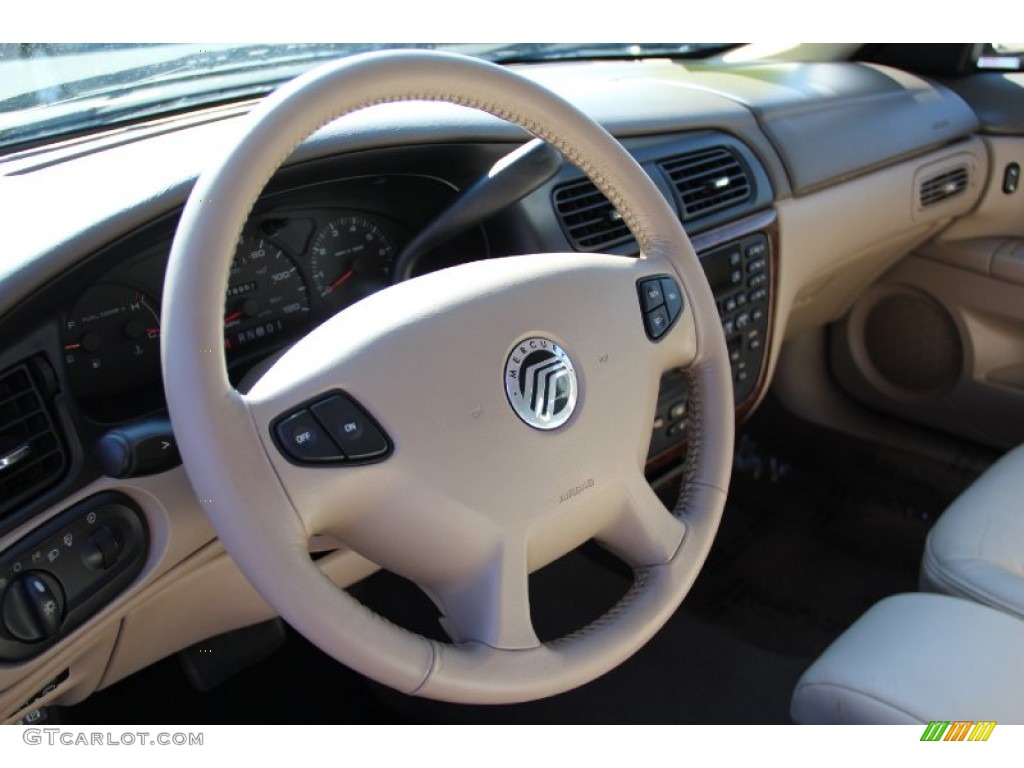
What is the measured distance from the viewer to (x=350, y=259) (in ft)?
4.58

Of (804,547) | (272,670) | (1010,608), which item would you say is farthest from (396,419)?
(804,547)

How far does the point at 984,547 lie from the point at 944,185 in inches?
42.9

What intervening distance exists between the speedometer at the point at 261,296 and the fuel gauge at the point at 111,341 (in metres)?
0.09

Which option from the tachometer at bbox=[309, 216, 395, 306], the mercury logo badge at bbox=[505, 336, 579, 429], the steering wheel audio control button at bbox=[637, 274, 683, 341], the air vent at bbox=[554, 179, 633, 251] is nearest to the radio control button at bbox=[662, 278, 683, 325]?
the steering wheel audio control button at bbox=[637, 274, 683, 341]

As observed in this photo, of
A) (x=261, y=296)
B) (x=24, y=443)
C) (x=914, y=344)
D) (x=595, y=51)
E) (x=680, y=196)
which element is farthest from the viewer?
(x=914, y=344)

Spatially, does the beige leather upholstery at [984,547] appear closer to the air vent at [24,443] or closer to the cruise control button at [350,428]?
the cruise control button at [350,428]

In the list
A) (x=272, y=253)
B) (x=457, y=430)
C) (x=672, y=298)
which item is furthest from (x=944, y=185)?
(x=457, y=430)

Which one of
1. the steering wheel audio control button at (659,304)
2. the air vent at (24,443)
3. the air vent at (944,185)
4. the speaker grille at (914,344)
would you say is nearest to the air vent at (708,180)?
the steering wheel audio control button at (659,304)

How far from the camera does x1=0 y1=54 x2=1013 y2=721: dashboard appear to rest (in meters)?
1.05

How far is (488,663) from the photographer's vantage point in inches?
38.7

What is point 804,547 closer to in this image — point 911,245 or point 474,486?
point 911,245

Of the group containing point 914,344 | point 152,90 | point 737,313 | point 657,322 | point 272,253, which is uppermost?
point 152,90

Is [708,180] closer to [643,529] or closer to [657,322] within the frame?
[657,322]

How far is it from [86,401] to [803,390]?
5.91 ft
